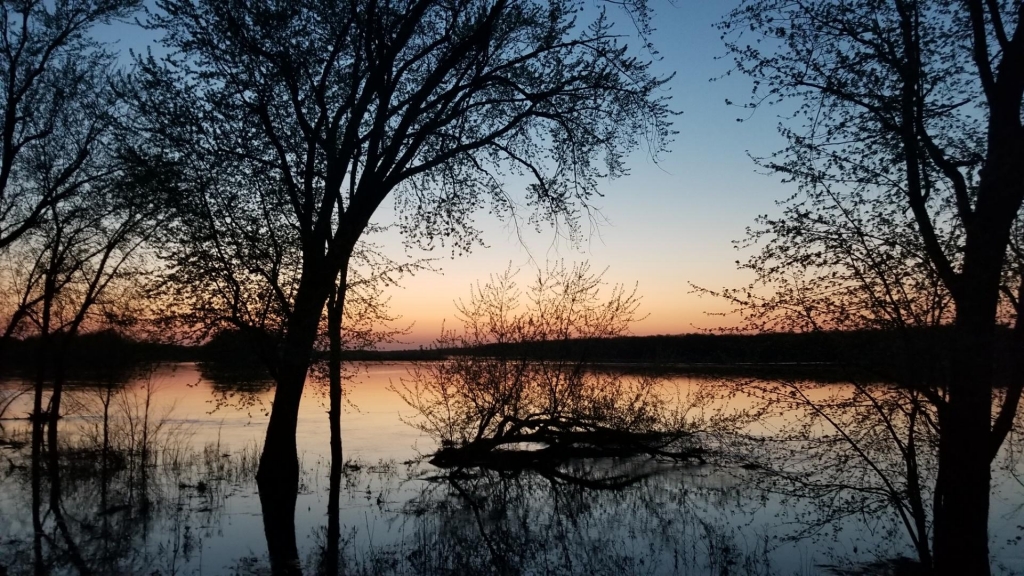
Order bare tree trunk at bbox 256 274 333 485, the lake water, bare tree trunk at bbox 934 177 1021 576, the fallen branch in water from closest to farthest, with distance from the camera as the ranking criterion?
bare tree trunk at bbox 934 177 1021 576, the lake water, bare tree trunk at bbox 256 274 333 485, the fallen branch in water

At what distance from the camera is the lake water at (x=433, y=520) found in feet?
32.8

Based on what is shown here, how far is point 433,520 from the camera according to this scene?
12891 millimetres

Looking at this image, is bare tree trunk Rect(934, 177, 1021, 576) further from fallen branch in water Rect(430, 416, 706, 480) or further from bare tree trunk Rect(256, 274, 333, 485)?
bare tree trunk Rect(256, 274, 333, 485)

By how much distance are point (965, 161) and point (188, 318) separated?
13.4 m

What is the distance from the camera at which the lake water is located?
393 inches

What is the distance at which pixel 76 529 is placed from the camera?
38.7 feet

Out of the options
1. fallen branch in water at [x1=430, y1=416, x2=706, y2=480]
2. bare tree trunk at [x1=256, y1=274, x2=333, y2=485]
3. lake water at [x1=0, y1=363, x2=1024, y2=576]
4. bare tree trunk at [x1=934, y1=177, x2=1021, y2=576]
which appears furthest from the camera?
fallen branch in water at [x1=430, y1=416, x2=706, y2=480]

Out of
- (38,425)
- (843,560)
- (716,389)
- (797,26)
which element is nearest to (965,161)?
(797,26)

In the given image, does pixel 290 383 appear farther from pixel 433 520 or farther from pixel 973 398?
pixel 973 398

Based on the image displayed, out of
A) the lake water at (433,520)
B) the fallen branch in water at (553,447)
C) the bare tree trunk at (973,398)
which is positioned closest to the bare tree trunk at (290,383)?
the lake water at (433,520)

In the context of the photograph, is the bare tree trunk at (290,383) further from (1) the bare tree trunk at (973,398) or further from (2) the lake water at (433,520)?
(1) the bare tree trunk at (973,398)

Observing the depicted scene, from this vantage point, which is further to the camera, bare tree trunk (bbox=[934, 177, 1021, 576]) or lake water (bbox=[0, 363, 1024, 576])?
lake water (bbox=[0, 363, 1024, 576])

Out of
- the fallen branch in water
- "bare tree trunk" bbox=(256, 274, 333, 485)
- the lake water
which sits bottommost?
the lake water

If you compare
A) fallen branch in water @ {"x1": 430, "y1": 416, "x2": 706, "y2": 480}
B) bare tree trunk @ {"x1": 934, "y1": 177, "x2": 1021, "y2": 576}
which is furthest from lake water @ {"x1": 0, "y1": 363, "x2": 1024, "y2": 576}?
bare tree trunk @ {"x1": 934, "y1": 177, "x2": 1021, "y2": 576}
